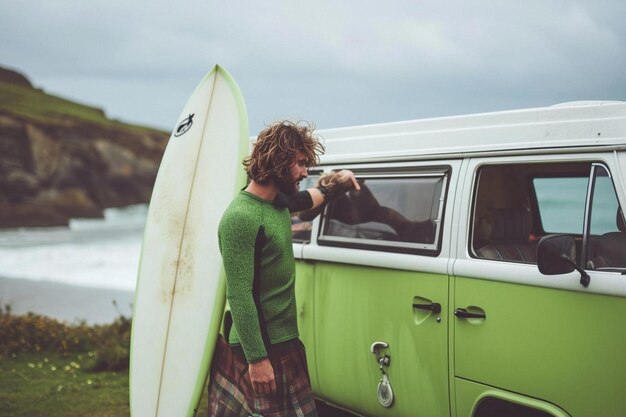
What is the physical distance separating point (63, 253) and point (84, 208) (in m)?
19.8

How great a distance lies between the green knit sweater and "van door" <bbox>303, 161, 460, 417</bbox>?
2.64ft

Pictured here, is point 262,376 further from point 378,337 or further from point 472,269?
point 472,269

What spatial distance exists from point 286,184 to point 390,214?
3.66 feet

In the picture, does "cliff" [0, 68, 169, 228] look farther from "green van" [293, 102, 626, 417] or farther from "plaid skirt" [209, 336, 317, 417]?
"plaid skirt" [209, 336, 317, 417]

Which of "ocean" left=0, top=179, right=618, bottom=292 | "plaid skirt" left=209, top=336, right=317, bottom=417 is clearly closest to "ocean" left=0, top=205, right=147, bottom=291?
"ocean" left=0, top=179, right=618, bottom=292

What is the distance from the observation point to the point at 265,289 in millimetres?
3367

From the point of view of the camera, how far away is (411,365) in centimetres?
393

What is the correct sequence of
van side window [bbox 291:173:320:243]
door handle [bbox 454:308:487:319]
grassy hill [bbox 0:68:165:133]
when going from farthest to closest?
grassy hill [bbox 0:68:165:133], van side window [bbox 291:173:320:243], door handle [bbox 454:308:487:319]

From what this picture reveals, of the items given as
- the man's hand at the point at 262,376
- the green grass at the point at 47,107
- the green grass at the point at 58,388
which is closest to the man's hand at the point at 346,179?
the man's hand at the point at 262,376

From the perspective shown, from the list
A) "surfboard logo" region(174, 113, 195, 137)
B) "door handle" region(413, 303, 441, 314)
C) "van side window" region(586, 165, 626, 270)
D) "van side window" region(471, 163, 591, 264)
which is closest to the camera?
"van side window" region(586, 165, 626, 270)

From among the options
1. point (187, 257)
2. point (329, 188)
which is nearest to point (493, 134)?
point (329, 188)

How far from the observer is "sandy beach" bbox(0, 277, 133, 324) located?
40.5 feet

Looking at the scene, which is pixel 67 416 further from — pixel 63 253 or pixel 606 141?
pixel 63 253

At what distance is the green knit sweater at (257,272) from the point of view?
3.18 meters
